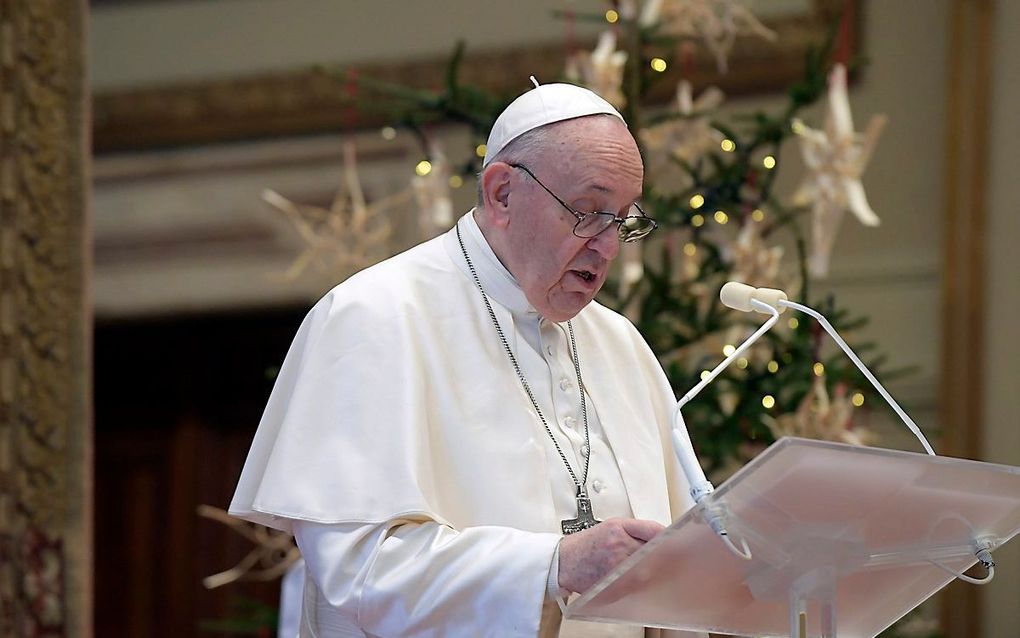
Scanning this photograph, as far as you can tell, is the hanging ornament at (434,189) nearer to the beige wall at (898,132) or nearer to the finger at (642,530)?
the beige wall at (898,132)

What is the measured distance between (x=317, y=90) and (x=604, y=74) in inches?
110

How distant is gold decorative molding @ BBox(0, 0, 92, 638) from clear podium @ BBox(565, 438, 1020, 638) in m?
2.32

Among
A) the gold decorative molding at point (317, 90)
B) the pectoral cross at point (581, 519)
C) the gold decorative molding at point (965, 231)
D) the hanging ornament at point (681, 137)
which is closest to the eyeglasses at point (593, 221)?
the pectoral cross at point (581, 519)

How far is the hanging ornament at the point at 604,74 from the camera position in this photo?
5000 millimetres

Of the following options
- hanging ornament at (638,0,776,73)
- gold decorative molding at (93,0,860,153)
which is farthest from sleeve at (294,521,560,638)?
gold decorative molding at (93,0,860,153)

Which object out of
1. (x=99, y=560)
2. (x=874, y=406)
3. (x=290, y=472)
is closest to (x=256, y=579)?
(x=99, y=560)

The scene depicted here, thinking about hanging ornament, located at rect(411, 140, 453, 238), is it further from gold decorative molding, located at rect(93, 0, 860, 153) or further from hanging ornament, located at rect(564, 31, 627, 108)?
gold decorative molding, located at rect(93, 0, 860, 153)

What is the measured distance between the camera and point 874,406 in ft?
17.2

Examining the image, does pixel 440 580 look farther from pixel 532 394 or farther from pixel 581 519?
pixel 532 394

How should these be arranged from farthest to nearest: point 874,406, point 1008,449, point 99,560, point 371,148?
point 99,560 → point 371,148 → point 1008,449 → point 874,406

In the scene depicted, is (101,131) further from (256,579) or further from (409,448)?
(409,448)

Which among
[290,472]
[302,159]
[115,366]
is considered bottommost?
[290,472]

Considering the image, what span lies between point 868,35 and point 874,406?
2.05 m

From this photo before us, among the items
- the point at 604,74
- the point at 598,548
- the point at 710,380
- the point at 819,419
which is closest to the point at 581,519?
the point at 598,548
